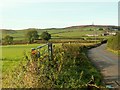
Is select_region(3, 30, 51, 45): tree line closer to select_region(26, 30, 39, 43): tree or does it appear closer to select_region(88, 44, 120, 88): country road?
select_region(26, 30, 39, 43): tree

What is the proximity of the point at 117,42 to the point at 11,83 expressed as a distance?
25.3 metres

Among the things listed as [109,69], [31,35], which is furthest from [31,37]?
[109,69]

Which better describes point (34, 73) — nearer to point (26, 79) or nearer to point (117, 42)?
point (26, 79)

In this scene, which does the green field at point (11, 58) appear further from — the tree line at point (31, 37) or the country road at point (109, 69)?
the tree line at point (31, 37)

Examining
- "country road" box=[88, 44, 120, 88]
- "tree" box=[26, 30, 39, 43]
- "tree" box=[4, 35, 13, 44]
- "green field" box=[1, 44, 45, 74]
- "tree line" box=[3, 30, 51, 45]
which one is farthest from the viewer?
"tree" box=[26, 30, 39, 43]

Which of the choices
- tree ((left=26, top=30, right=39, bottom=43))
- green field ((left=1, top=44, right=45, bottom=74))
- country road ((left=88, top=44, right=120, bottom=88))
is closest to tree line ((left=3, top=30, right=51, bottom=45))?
tree ((left=26, top=30, right=39, bottom=43))

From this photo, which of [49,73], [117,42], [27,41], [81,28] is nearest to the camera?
[49,73]

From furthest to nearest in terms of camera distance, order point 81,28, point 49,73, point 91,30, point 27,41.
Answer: point 81,28
point 91,30
point 27,41
point 49,73

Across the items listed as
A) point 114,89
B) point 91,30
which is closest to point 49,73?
point 114,89

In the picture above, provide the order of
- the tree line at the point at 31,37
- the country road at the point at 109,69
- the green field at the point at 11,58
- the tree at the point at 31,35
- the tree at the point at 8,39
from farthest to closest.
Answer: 1. the tree at the point at 31,35
2. the tree at the point at 8,39
3. the tree line at the point at 31,37
4. the green field at the point at 11,58
5. the country road at the point at 109,69

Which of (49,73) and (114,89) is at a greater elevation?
(49,73)

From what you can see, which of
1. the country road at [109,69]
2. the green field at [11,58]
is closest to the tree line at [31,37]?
the green field at [11,58]

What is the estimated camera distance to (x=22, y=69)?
6.29 metres

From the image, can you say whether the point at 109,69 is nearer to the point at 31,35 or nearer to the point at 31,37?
the point at 31,35
